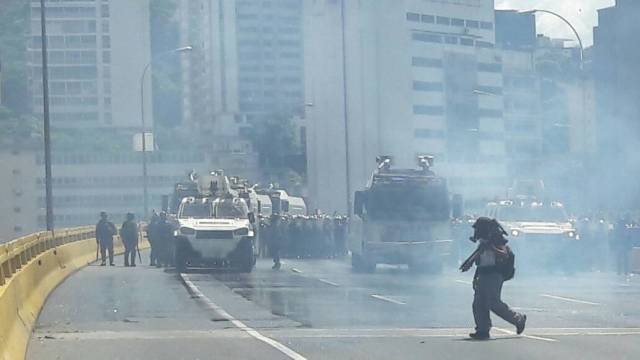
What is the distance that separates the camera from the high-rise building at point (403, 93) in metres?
63.3

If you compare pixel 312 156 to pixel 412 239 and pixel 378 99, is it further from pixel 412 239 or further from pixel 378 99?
pixel 412 239

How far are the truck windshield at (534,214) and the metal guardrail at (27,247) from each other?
12195 mm

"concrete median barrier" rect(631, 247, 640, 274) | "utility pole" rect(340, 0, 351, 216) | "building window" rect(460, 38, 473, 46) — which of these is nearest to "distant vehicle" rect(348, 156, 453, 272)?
"concrete median barrier" rect(631, 247, 640, 274)

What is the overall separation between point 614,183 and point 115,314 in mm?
34163

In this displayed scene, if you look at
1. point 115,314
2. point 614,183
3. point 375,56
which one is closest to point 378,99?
point 375,56

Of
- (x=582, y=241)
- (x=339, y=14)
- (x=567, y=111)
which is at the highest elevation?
(x=339, y=14)

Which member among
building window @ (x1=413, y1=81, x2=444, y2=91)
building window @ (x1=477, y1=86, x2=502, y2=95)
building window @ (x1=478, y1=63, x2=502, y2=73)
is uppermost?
building window @ (x1=478, y1=63, x2=502, y2=73)

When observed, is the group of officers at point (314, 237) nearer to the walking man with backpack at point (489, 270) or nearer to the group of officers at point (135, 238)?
the group of officers at point (135, 238)

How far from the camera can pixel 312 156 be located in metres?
66.2

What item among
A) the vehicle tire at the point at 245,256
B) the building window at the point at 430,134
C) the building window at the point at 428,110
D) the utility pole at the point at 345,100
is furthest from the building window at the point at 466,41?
the vehicle tire at the point at 245,256

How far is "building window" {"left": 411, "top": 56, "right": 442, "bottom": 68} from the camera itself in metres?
71.1

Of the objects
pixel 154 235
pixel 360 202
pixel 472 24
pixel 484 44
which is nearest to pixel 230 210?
pixel 154 235

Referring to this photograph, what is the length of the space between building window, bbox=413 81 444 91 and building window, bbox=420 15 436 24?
11.6 ft

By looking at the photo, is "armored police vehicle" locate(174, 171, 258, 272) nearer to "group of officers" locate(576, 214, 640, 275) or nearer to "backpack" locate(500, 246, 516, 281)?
"group of officers" locate(576, 214, 640, 275)
